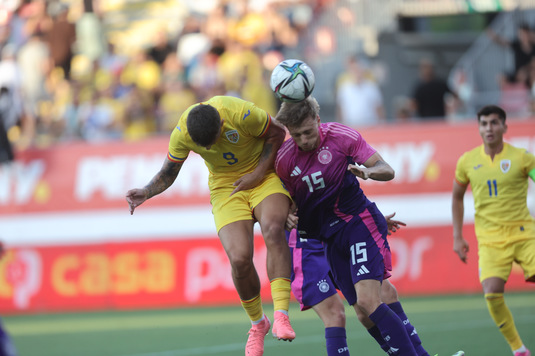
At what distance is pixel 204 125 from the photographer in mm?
7453

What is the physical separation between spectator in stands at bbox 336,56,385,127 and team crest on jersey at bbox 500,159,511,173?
7.03 metres

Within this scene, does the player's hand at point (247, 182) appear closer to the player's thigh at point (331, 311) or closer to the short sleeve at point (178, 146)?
the short sleeve at point (178, 146)

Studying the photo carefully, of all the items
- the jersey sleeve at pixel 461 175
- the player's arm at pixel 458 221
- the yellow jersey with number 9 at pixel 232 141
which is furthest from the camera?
the jersey sleeve at pixel 461 175

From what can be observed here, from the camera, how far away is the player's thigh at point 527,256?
9070mm

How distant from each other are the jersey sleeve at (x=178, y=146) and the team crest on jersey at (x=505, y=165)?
3.51m

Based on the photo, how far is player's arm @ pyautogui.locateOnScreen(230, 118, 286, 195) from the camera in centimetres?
808

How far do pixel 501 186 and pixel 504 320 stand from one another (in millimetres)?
1427

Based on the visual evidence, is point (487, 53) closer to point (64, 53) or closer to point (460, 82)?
point (460, 82)

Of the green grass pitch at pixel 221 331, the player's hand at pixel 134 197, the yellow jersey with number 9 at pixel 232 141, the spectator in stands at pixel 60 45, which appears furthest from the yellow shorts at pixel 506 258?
the spectator in stands at pixel 60 45

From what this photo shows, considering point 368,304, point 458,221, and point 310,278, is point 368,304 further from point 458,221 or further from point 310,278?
point 458,221

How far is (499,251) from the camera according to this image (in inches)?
365

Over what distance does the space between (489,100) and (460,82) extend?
1.51 metres

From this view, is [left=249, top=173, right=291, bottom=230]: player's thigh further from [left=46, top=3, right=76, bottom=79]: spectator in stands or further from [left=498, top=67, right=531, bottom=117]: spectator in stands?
[left=46, top=3, right=76, bottom=79]: spectator in stands

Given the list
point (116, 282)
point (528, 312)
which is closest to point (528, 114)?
point (528, 312)
